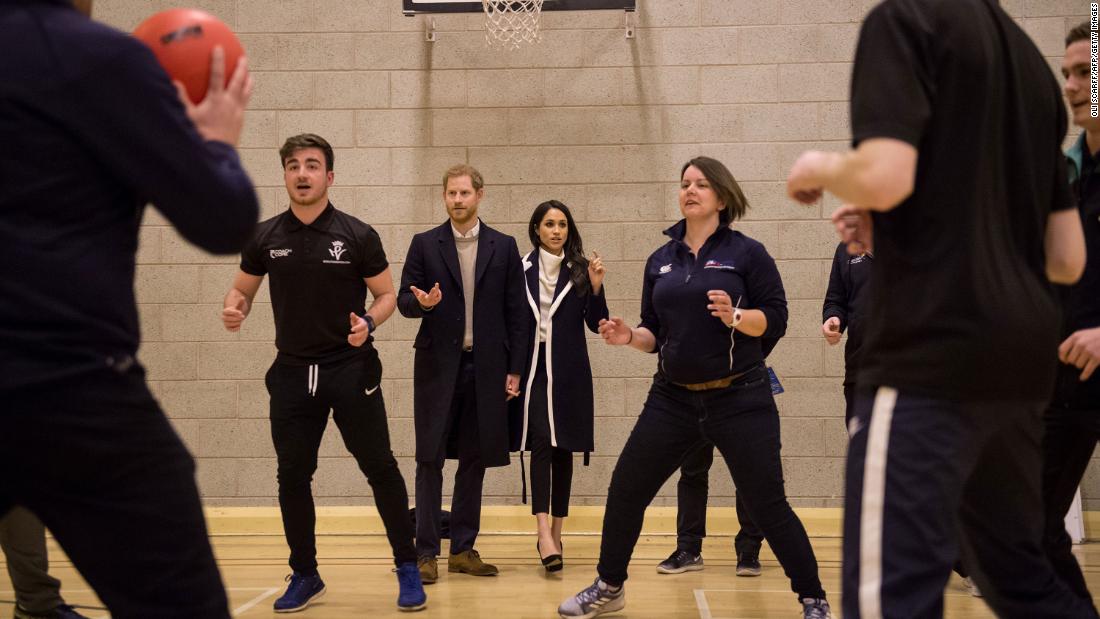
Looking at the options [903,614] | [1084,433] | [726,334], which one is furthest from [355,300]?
[903,614]

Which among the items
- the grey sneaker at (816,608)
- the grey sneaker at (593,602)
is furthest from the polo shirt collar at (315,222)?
the grey sneaker at (816,608)

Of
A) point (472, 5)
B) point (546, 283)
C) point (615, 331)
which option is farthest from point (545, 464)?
point (472, 5)

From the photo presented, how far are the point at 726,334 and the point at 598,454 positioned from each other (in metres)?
2.76

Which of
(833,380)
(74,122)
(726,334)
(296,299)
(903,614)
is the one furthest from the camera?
(833,380)

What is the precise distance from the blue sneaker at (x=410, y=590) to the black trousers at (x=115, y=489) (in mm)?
2897

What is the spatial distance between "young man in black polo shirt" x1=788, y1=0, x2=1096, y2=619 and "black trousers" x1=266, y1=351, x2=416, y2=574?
296 cm

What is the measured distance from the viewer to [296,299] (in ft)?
14.5

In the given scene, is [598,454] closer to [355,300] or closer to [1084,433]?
[355,300]

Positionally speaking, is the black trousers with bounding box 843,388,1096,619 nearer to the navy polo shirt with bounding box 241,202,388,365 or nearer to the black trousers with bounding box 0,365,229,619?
the black trousers with bounding box 0,365,229,619

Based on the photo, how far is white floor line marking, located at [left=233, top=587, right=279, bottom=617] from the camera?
4.28 metres

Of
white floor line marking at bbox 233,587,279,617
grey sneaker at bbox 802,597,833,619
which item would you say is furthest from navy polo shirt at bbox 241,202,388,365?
grey sneaker at bbox 802,597,833,619

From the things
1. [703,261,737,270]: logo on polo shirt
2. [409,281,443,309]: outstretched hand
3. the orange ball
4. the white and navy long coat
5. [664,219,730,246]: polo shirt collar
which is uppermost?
the orange ball

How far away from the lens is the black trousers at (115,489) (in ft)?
4.62

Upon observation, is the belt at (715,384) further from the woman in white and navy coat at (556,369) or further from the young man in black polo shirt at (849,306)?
the woman in white and navy coat at (556,369)
